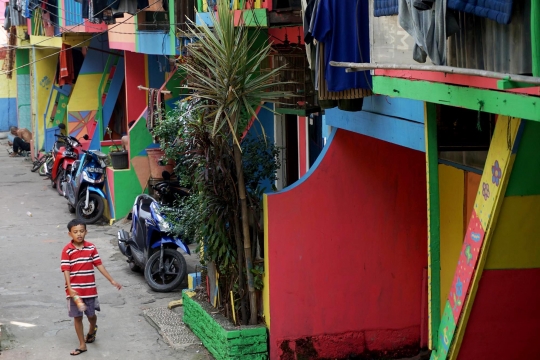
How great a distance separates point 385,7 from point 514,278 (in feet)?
6.36

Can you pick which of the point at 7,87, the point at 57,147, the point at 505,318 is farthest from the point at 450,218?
the point at 7,87

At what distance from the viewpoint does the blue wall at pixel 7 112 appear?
3049cm

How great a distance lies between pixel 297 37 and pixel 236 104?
2.59 metres

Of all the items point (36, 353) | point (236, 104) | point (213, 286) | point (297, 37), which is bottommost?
point (36, 353)

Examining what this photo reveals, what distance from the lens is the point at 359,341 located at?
26.2 feet

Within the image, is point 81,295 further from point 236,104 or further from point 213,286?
point 236,104

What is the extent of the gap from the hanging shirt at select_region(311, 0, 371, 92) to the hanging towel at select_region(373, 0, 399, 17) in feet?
2.65

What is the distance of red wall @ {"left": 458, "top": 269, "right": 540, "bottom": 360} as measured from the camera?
527cm

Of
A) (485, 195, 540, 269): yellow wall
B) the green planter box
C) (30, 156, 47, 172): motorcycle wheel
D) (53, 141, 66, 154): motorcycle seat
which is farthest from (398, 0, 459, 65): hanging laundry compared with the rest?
(30, 156, 47, 172): motorcycle wheel

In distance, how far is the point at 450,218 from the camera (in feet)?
23.7

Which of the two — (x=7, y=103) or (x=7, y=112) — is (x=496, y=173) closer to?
(x=7, y=103)

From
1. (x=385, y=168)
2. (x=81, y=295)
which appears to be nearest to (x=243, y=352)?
(x=81, y=295)

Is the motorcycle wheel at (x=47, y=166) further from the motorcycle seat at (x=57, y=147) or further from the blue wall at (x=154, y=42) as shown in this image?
the blue wall at (x=154, y=42)

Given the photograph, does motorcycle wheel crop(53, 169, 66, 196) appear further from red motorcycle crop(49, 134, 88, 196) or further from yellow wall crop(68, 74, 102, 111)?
yellow wall crop(68, 74, 102, 111)
